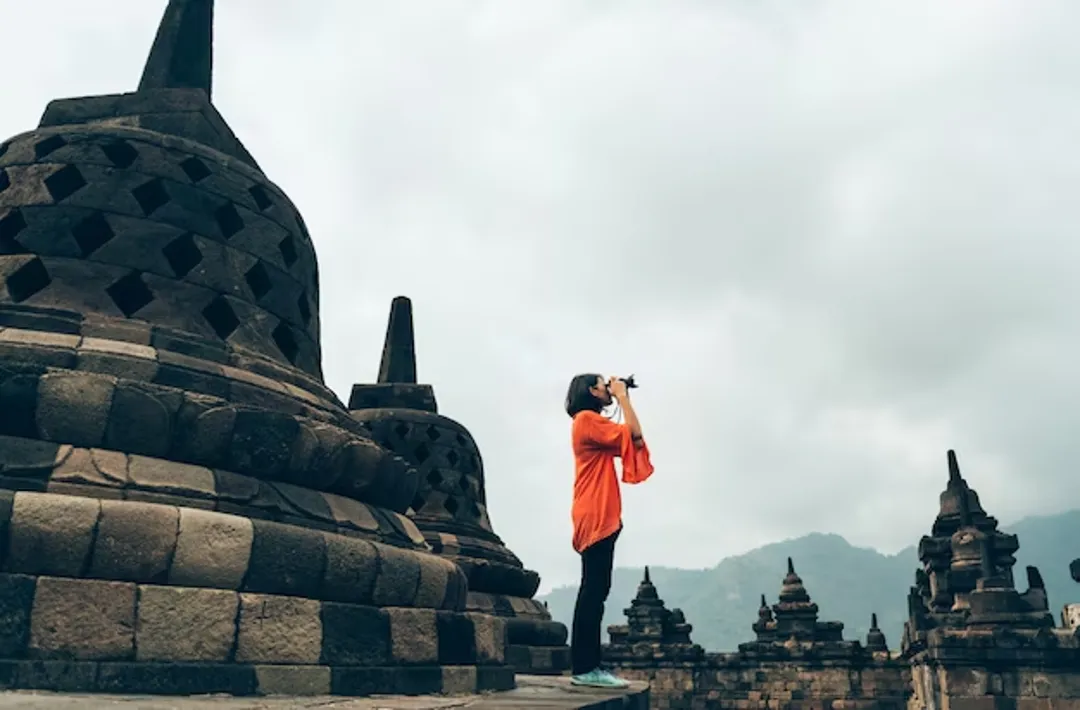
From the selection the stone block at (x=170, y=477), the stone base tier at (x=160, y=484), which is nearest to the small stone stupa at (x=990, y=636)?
the stone base tier at (x=160, y=484)

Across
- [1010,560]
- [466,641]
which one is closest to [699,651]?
[1010,560]

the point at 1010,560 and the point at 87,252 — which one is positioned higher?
the point at 87,252

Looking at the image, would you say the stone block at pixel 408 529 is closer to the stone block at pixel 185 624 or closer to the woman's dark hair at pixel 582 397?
the woman's dark hair at pixel 582 397

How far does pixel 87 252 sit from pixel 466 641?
3529mm

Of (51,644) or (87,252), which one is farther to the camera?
(87,252)

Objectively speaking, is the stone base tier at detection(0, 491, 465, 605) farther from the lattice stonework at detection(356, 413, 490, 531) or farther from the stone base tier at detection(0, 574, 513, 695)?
the lattice stonework at detection(356, 413, 490, 531)

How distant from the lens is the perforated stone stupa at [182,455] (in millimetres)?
3328

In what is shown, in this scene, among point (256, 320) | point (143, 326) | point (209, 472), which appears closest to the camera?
point (209, 472)

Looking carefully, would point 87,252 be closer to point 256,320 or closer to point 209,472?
point 256,320

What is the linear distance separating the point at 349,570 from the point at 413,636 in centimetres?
55

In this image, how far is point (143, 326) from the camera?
15.4 feet

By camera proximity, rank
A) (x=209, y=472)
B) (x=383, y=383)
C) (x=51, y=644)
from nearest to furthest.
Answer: (x=51, y=644), (x=209, y=472), (x=383, y=383)

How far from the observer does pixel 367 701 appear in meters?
3.54

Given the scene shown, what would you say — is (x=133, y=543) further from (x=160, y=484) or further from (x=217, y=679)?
(x=217, y=679)
